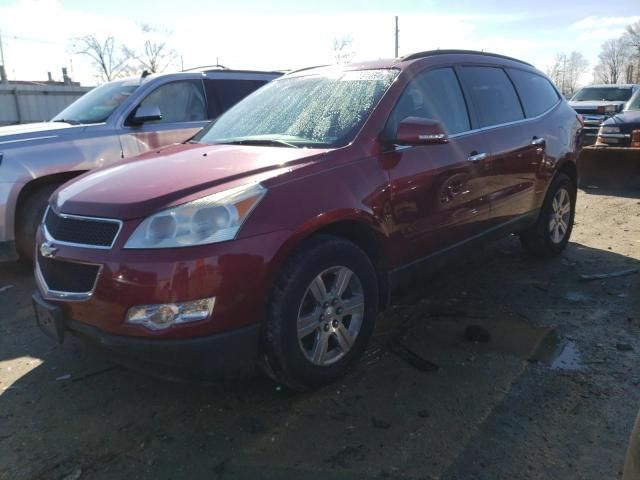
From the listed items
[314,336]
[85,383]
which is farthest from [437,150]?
[85,383]

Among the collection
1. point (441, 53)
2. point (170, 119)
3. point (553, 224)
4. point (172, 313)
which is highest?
point (441, 53)

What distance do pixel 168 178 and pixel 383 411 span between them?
164cm

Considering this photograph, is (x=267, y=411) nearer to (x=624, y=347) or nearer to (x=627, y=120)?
(x=624, y=347)

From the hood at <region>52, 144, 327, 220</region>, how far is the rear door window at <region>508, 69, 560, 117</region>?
2636 millimetres

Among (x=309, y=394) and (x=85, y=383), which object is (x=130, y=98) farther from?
(x=309, y=394)

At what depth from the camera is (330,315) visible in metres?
2.90

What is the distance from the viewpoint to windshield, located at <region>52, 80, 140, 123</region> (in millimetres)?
5715

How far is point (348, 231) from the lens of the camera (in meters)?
3.07

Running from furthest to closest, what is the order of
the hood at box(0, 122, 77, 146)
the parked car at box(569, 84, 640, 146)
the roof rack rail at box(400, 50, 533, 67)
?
the parked car at box(569, 84, 640, 146) < the hood at box(0, 122, 77, 146) < the roof rack rail at box(400, 50, 533, 67)

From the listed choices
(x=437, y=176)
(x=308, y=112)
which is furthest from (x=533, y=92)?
(x=308, y=112)

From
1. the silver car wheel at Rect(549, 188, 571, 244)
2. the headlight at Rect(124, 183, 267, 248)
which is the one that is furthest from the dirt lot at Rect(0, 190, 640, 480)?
the silver car wheel at Rect(549, 188, 571, 244)

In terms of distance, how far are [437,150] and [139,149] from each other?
3409 mm

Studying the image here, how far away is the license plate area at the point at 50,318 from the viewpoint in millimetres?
2664

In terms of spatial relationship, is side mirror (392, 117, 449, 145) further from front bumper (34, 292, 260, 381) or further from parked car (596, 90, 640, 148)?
parked car (596, 90, 640, 148)
